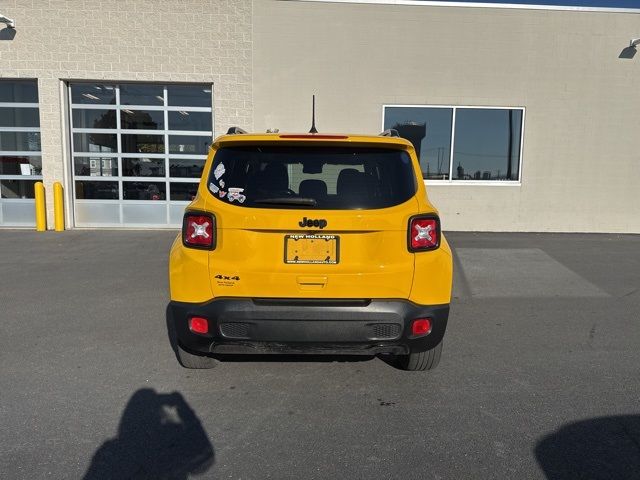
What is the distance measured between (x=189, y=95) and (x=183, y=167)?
1790mm

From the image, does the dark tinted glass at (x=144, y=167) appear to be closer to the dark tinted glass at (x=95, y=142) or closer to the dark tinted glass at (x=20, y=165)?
the dark tinted glass at (x=95, y=142)

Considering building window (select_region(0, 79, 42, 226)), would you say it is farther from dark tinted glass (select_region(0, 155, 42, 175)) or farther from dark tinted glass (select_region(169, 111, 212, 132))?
dark tinted glass (select_region(169, 111, 212, 132))

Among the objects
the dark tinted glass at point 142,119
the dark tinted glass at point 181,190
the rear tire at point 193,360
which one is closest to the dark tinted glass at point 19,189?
the dark tinted glass at point 142,119

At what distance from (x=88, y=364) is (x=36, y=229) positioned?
928cm

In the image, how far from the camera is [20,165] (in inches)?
468

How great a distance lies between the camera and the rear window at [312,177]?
3129 mm

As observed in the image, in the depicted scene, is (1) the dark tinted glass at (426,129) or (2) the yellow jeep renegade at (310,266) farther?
(1) the dark tinted glass at (426,129)

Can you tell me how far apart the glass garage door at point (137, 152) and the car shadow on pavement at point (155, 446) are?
30.5 feet

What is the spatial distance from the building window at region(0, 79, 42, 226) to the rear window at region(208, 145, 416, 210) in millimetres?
10714

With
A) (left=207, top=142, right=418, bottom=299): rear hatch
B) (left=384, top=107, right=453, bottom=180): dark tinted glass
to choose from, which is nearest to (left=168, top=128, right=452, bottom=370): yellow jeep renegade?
(left=207, top=142, right=418, bottom=299): rear hatch

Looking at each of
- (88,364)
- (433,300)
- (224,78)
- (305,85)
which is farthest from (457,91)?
(88,364)

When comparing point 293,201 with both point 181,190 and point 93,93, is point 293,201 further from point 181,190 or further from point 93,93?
point 93,93

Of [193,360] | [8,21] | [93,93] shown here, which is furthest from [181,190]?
[193,360]

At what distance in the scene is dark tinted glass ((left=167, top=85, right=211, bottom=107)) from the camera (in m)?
11.8
